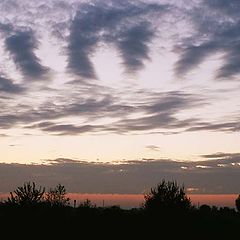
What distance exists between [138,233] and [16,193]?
42.7ft

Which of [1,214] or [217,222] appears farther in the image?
[217,222]

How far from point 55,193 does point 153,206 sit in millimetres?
33095

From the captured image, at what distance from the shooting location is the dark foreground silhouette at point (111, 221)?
3862cm

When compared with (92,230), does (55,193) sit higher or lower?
higher

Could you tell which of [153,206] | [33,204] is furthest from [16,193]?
[153,206]

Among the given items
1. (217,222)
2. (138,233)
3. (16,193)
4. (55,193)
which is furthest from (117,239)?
(55,193)

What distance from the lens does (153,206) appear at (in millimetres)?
49719

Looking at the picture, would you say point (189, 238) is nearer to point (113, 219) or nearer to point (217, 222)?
point (113, 219)

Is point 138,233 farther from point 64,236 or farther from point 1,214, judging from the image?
point 1,214

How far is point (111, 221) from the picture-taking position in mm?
49656

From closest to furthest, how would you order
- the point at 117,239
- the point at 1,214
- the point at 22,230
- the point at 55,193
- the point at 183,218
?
the point at 22,230, the point at 1,214, the point at 117,239, the point at 183,218, the point at 55,193

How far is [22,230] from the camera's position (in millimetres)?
37812

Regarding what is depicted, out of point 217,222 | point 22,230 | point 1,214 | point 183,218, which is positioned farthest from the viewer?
point 217,222

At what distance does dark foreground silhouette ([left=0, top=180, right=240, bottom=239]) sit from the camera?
38.6 metres
